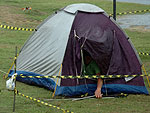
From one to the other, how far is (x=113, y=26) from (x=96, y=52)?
854 millimetres

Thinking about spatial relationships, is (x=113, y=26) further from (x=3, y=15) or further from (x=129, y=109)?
(x=3, y=15)

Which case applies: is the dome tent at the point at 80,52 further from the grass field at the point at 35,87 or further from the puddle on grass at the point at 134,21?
the puddle on grass at the point at 134,21

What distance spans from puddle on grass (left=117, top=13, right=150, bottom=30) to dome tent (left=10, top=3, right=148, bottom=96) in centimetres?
1022

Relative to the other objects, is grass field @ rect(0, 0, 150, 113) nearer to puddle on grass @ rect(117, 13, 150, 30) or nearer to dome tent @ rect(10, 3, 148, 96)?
dome tent @ rect(10, 3, 148, 96)

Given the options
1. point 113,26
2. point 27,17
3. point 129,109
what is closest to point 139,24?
point 27,17

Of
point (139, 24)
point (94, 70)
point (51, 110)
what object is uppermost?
point (139, 24)

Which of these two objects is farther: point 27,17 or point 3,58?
point 27,17

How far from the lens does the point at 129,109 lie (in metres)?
8.30

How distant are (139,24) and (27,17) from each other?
5.36 m

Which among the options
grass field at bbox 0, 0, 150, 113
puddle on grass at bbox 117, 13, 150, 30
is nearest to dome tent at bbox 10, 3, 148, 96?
grass field at bbox 0, 0, 150, 113

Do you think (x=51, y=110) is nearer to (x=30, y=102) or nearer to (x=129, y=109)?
(x=30, y=102)

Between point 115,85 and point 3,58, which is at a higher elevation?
point 3,58

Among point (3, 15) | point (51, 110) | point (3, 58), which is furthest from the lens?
point (3, 15)

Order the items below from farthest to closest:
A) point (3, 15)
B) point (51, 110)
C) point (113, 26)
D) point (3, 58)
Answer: point (3, 15)
point (3, 58)
point (113, 26)
point (51, 110)
